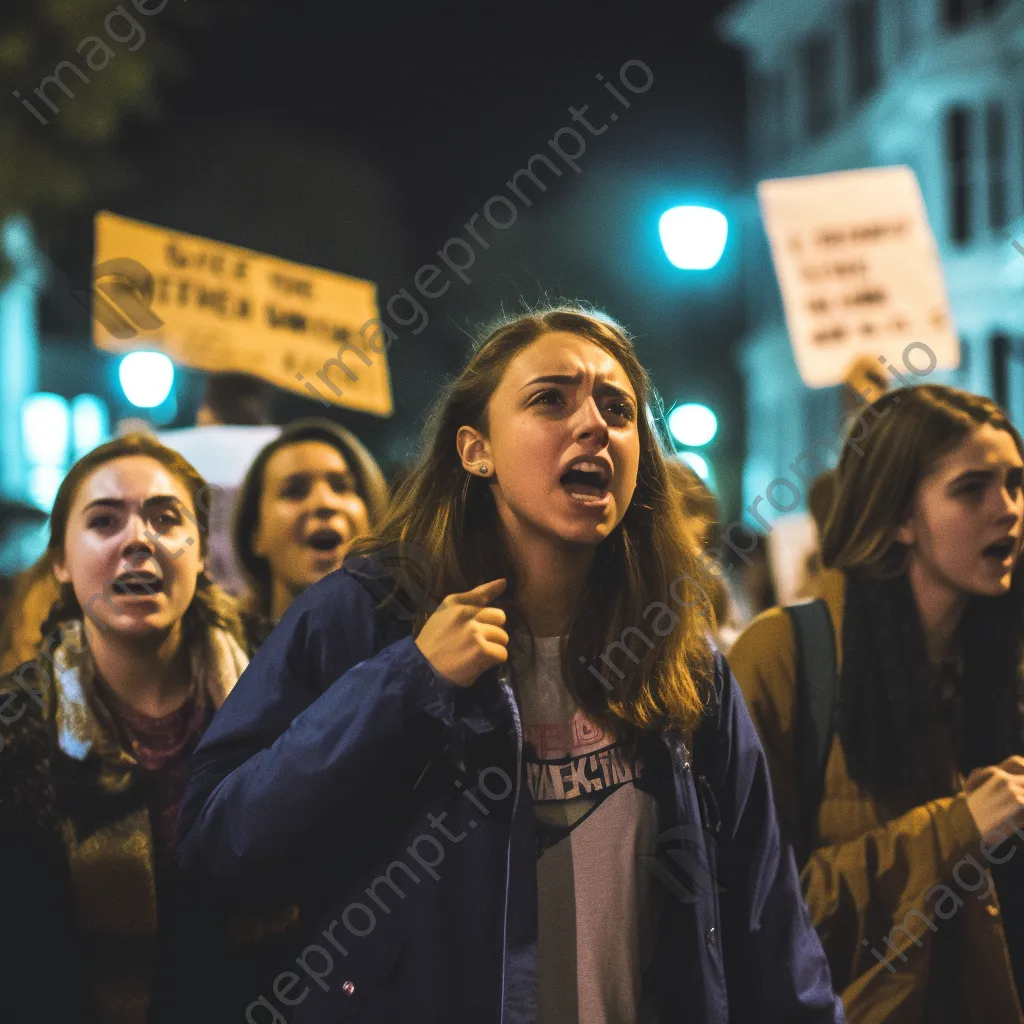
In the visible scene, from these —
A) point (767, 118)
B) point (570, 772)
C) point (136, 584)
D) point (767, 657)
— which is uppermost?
point (767, 118)

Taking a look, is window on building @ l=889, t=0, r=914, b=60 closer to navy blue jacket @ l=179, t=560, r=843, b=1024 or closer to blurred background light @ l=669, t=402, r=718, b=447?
blurred background light @ l=669, t=402, r=718, b=447

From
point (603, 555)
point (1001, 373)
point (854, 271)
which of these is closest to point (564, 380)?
point (603, 555)

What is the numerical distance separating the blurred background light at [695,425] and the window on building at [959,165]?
907 centimetres

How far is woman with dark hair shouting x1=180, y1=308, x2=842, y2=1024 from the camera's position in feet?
6.88

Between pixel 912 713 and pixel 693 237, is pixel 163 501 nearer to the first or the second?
pixel 912 713

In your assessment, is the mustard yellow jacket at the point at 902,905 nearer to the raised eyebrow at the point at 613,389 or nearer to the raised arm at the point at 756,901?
the raised arm at the point at 756,901

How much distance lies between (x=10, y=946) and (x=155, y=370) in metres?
4.06

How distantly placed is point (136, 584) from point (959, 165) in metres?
20.9

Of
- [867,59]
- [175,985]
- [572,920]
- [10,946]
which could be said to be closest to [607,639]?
[572,920]

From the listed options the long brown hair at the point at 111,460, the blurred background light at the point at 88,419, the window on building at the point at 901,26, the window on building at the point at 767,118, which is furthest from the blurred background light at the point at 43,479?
the long brown hair at the point at 111,460

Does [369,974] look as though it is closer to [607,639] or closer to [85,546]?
[607,639]

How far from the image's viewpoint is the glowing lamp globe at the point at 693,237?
799cm

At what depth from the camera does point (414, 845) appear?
219cm

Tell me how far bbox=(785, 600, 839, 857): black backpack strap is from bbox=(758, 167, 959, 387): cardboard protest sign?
10.1ft
